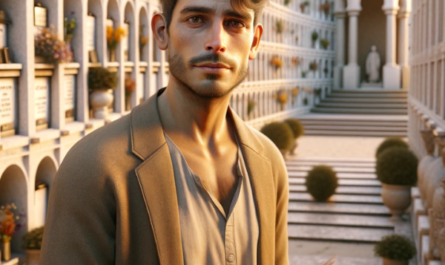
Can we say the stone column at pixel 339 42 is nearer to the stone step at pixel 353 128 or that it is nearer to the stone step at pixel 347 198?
the stone step at pixel 353 128

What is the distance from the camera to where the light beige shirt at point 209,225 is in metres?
1.57

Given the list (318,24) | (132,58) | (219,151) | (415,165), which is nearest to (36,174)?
(132,58)

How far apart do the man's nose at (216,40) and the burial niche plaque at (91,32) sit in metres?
9.26

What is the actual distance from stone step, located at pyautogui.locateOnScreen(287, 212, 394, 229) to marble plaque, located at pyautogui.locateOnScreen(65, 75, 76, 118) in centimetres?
439

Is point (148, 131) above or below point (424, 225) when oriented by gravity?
above

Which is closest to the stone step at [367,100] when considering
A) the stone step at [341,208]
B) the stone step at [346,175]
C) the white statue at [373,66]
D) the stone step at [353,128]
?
the white statue at [373,66]

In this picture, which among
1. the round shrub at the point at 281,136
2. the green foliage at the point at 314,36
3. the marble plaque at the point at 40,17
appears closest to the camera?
the marble plaque at the point at 40,17

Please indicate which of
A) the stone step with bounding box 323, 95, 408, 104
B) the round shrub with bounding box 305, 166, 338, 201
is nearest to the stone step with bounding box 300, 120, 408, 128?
the stone step with bounding box 323, 95, 408, 104

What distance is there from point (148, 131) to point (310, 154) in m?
16.8

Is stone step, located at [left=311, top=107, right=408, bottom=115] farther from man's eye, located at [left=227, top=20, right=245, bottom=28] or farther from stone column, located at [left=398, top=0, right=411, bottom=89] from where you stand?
man's eye, located at [left=227, top=20, right=245, bottom=28]

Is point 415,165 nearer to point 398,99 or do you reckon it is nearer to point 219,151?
point 219,151

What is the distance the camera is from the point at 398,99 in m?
26.5

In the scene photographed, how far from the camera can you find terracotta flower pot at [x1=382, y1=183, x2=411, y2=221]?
11867 mm

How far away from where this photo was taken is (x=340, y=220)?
39.8 ft
